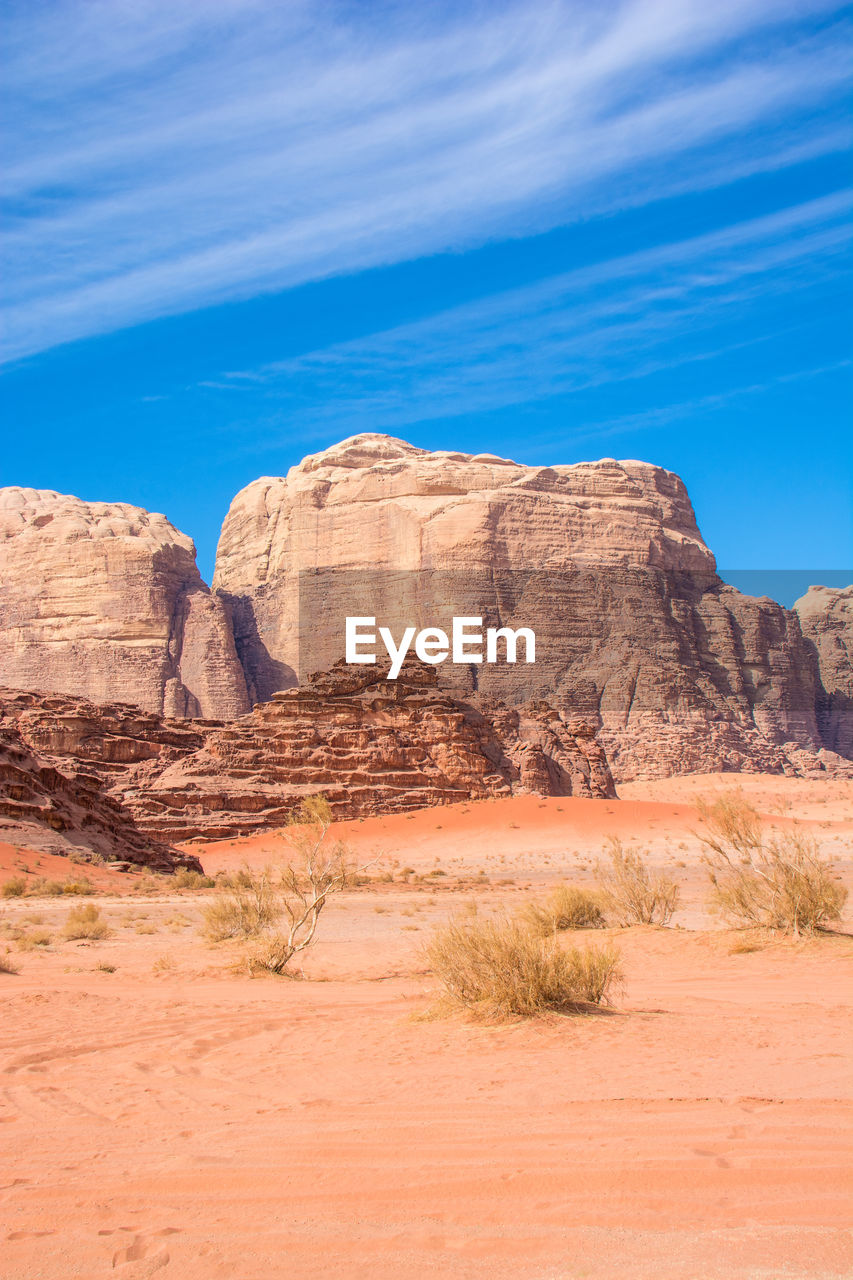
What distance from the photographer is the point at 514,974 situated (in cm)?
800

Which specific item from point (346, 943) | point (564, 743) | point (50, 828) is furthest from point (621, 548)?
point (346, 943)

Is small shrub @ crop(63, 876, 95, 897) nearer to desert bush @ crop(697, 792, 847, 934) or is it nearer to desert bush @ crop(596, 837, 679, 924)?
desert bush @ crop(596, 837, 679, 924)

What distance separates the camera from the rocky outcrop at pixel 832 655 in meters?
102

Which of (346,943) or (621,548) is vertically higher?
(621,548)

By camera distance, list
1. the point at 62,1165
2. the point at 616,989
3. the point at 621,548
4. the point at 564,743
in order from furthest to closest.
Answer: the point at 621,548 < the point at 564,743 < the point at 616,989 < the point at 62,1165

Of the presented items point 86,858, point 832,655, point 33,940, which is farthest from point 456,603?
point 33,940

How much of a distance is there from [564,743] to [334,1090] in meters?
44.8

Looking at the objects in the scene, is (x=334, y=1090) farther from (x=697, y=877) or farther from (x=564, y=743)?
(x=564, y=743)

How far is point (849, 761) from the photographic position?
91250 mm

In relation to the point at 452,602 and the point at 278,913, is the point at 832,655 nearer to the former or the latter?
the point at 452,602

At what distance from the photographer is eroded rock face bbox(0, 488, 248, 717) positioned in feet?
287

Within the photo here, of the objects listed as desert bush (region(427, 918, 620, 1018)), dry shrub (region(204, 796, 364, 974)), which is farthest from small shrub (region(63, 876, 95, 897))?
desert bush (region(427, 918, 620, 1018))

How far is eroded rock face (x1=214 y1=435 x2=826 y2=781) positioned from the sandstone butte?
21 centimetres

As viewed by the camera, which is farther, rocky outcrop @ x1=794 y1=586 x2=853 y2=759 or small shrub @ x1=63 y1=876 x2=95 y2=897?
rocky outcrop @ x1=794 y1=586 x2=853 y2=759
